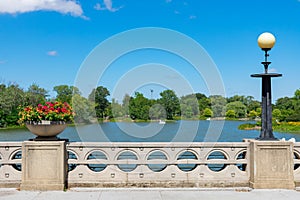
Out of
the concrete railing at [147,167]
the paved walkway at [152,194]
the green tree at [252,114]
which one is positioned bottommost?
the paved walkway at [152,194]

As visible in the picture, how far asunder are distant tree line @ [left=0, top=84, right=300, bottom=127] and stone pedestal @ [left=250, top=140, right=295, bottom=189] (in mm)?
6399

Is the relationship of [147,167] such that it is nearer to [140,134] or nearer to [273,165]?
[273,165]

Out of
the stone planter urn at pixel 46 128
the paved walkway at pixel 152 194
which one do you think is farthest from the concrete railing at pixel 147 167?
the stone planter urn at pixel 46 128

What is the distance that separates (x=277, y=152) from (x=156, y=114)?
1902 centimetres

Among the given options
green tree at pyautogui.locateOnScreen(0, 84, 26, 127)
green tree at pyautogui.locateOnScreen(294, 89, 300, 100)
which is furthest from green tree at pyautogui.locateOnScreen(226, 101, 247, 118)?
green tree at pyautogui.locateOnScreen(294, 89, 300, 100)

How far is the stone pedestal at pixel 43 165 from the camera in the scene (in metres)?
7.02

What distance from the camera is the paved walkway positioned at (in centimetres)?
652

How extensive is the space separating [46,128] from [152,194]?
260cm

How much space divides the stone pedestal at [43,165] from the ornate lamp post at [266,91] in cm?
435

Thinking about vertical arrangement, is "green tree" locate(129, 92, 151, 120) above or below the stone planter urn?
above

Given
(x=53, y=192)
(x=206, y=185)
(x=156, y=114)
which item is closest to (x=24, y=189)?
(x=53, y=192)

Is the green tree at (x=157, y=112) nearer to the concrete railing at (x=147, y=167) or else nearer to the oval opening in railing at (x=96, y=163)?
the oval opening in railing at (x=96, y=163)

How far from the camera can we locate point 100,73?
12281 mm

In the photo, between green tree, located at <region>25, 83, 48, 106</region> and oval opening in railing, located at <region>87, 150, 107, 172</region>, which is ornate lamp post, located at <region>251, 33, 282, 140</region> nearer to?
oval opening in railing, located at <region>87, 150, 107, 172</region>
